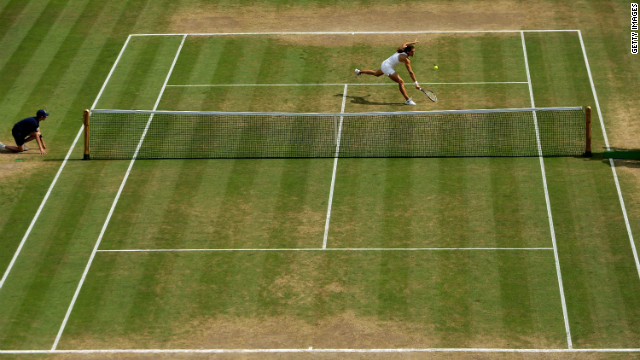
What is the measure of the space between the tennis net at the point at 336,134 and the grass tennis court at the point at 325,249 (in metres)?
0.54

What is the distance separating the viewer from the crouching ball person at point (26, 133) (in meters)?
34.4

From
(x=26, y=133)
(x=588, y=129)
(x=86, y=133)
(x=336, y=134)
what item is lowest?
(x=26, y=133)

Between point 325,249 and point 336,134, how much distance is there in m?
5.96

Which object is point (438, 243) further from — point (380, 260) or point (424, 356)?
point (424, 356)

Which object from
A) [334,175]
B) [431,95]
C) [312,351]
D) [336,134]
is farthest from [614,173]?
[312,351]

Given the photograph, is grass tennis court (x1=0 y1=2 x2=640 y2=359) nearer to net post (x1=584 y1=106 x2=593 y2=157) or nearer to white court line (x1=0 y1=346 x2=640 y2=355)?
white court line (x1=0 y1=346 x2=640 y2=355)

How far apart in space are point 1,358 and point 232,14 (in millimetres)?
20037

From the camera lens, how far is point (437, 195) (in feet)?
105

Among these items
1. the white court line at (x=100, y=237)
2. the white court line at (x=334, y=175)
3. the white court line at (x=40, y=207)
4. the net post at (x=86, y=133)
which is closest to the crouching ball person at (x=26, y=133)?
the white court line at (x=40, y=207)

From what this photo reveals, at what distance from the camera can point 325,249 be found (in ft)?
98.7

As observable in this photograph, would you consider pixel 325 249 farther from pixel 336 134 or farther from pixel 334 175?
pixel 336 134

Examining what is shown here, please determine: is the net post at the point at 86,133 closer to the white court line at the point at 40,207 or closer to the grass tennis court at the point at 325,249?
the grass tennis court at the point at 325,249

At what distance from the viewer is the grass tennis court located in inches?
1062

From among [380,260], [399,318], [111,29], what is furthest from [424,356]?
[111,29]
